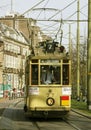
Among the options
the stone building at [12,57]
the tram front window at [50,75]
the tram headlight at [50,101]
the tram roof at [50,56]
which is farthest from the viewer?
the stone building at [12,57]

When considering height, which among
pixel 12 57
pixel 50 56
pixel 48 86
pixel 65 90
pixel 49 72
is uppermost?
pixel 12 57

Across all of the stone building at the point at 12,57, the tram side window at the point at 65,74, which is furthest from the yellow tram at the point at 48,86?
the stone building at the point at 12,57

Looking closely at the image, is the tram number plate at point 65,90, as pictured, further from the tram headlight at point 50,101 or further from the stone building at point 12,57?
the stone building at point 12,57

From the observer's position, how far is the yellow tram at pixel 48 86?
23703 mm

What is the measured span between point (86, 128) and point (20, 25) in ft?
314

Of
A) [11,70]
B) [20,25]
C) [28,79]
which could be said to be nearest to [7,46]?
[11,70]

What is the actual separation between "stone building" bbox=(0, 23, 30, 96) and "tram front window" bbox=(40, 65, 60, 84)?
58.5 metres

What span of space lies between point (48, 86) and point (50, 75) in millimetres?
518

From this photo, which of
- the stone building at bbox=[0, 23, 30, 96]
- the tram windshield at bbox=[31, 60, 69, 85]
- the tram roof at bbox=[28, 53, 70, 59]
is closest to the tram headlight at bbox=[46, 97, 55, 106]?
the tram windshield at bbox=[31, 60, 69, 85]

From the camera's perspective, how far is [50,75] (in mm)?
23797

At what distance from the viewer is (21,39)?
110 m

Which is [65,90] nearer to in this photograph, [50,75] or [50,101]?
[50,101]

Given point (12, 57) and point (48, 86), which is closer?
point (48, 86)

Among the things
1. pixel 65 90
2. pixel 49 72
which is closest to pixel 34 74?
pixel 49 72
